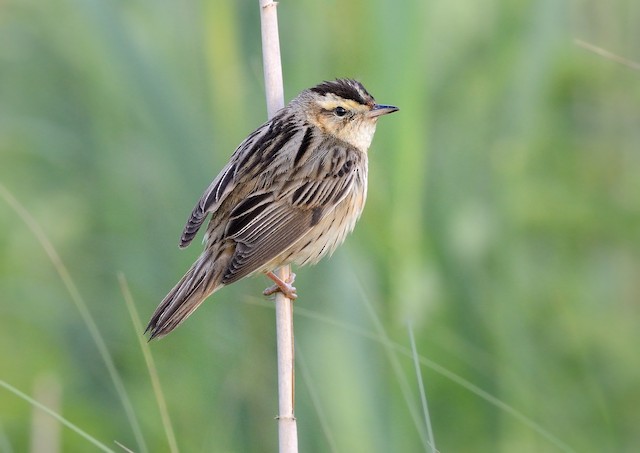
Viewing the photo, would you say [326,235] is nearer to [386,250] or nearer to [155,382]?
[386,250]

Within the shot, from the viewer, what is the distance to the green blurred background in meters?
4.21

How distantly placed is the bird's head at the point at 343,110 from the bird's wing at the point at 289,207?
6cm

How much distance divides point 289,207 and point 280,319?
27.9 inches

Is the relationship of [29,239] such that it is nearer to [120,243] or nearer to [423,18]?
[120,243]

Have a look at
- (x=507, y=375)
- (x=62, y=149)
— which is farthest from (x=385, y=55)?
(x=62, y=149)

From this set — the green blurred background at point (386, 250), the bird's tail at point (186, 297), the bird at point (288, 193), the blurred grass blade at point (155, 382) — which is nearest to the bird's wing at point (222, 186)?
the bird at point (288, 193)

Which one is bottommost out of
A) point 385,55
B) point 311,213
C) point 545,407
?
point 545,407

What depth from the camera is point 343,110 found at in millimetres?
4469

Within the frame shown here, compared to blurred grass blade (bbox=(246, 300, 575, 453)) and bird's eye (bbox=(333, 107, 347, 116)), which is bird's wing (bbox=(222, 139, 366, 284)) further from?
blurred grass blade (bbox=(246, 300, 575, 453))

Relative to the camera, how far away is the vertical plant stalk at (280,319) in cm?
332

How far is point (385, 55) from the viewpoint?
13.6 ft

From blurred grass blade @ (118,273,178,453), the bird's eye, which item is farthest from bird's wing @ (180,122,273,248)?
blurred grass blade @ (118,273,178,453)

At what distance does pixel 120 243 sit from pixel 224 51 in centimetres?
103

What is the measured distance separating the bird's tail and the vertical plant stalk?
26 cm
